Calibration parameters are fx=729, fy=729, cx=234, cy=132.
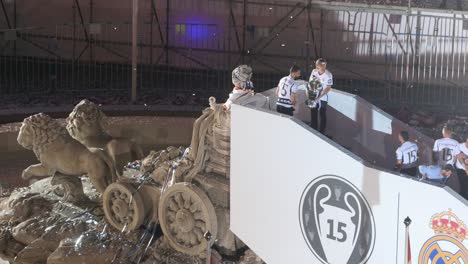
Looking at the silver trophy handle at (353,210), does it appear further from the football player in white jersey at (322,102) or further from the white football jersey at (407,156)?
the football player in white jersey at (322,102)

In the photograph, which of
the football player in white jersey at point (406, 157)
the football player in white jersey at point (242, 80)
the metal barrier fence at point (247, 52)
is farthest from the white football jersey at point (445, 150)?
the metal barrier fence at point (247, 52)

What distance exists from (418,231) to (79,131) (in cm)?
563

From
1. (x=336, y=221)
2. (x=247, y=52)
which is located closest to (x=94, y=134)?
(x=336, y=221)

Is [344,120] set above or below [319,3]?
below

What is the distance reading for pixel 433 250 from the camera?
4.88 m

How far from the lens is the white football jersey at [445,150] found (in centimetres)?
662

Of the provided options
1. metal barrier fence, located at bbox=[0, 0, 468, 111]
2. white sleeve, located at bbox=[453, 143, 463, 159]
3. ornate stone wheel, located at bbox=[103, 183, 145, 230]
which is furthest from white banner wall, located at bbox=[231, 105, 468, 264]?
metal barrier fence, located at bbox=[0, 0, 468, 111]

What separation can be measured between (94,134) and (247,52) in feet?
30.6

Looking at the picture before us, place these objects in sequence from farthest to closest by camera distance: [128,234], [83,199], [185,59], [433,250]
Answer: [185,59], [83,199], [128,234], [433,250]

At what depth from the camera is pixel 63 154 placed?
348 inches

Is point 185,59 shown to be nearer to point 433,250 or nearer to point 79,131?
point 79,131

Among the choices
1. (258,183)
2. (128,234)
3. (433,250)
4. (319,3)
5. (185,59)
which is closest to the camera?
(433,250)

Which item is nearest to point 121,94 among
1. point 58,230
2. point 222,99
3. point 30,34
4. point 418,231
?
point 222,99

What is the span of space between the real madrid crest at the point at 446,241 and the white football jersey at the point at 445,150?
184 cm
